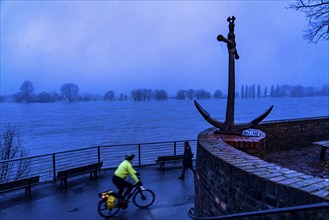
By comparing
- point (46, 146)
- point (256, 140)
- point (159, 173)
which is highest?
point (256, 140)

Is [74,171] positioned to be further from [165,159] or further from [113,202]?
[165,159]

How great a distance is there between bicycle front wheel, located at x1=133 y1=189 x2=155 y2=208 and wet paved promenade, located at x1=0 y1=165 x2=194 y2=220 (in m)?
0.13

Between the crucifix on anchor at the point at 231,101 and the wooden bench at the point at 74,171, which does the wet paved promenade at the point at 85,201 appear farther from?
the crucifix on anchor at the point at 231,101

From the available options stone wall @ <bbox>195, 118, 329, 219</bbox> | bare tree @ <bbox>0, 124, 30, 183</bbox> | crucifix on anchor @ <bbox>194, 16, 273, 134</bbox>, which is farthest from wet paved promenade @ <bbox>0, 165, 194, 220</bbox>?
bare tree @ <bbox>0, 124, 30, 183</bbox>

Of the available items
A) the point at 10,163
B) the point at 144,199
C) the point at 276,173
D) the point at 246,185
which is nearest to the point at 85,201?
the point at 144,199

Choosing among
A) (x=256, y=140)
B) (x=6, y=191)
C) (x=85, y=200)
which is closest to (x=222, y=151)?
(x=256, y=140)

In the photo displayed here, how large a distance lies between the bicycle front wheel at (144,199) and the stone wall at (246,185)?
9.85ft

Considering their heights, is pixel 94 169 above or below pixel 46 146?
above

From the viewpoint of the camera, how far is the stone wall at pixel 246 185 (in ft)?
6.99

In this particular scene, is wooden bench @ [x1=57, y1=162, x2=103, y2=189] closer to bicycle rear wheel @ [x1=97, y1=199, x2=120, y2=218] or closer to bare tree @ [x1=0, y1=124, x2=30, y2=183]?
bicycle rear wheel @ [x1=97, y1=199, x2=120, y2=218]

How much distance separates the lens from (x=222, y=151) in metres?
3.77

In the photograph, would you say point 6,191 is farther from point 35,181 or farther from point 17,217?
point 17,217

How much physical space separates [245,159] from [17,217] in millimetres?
5703

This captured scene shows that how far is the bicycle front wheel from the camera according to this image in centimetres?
705
